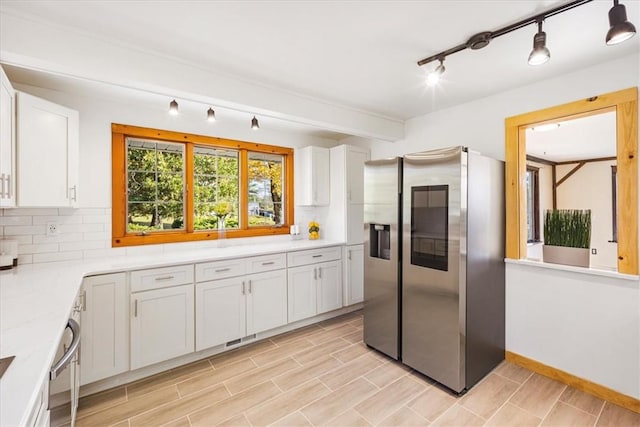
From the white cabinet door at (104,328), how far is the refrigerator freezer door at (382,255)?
6.82ft

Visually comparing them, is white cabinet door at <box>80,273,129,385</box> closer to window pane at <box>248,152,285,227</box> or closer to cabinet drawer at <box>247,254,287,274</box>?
cabinet drawer at <box>247,254,287,274</box>

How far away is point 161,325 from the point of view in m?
2.34

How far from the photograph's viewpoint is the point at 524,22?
5.30 ft

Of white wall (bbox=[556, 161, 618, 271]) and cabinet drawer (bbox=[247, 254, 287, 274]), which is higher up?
white wall (bbox=[556, 161, 618, 271])

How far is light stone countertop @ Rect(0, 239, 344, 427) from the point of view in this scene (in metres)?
0.75

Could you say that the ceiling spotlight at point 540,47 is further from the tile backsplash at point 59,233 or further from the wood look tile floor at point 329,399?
the tile backsplash at point 59,233

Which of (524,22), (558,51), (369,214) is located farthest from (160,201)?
(558,51)

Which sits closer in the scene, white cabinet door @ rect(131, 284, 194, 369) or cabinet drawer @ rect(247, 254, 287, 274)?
white cabinet door @ rect(131, 284, 194, 369)

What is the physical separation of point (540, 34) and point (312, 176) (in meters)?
2.56

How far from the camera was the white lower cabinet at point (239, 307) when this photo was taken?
2551mm

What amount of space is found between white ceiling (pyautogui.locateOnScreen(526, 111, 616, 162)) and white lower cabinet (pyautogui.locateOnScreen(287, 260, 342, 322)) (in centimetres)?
249

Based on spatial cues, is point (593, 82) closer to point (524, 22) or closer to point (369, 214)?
point (524, 22)

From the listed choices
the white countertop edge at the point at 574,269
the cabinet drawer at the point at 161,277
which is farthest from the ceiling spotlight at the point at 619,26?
the cabinet drawer at the point at 161,277

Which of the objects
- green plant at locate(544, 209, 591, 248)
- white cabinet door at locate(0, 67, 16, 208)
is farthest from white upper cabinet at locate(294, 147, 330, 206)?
white cabinet door at locate(0, 67, 16, 208)
